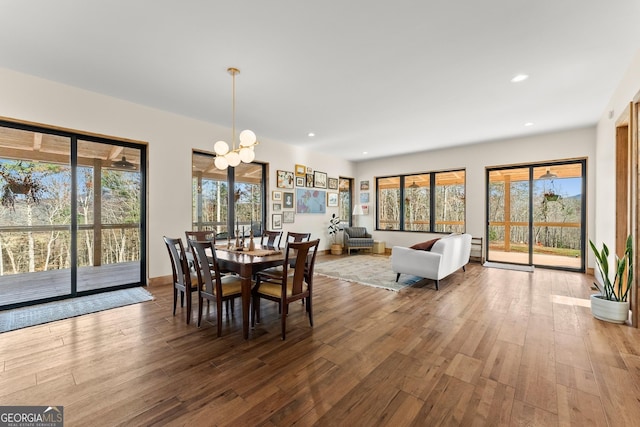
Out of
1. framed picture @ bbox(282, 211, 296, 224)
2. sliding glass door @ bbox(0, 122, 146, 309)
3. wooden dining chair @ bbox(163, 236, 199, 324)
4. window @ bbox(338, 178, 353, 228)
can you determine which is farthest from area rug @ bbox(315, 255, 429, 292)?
sliding glass door @ bbox(0, 122, 146, 309)

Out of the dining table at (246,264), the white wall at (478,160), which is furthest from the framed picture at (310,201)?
the dining table at (246,264)

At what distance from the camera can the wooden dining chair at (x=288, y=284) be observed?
8.65 ft

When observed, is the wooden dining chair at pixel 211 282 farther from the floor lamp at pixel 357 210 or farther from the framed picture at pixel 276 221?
the floor lamp at pixel 357 210

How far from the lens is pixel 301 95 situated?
3828 millimetres

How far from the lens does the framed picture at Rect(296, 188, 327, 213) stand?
271 inches

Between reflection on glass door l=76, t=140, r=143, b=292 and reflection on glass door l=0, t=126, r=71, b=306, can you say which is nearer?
reflection on glass door l=0, t=126, r=71, b=306

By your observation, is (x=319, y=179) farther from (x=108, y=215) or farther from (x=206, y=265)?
(x=206, y=265)

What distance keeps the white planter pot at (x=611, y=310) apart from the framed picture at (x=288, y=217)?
5.28m

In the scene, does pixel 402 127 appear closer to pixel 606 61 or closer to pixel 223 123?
pixel 606 61

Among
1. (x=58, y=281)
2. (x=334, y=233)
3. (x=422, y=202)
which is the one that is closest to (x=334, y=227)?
(x=334, y=233)

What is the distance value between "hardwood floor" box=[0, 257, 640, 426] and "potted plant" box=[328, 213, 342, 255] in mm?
4218

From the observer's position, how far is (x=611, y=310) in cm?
296

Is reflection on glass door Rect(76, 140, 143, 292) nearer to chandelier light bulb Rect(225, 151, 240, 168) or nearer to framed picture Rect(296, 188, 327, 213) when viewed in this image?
chandelier light bulb Rect(225, 151, 240, 168)

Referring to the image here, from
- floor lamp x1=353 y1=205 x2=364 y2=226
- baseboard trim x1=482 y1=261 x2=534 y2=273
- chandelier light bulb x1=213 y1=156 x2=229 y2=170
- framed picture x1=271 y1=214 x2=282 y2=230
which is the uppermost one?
chandelier light bulb x1=213 y1=156 x2=229 y2=170
